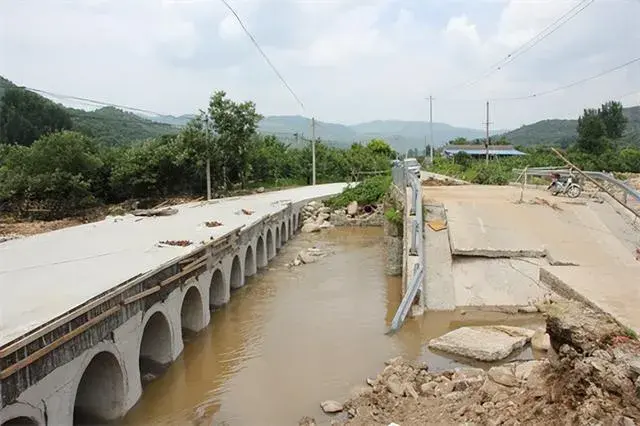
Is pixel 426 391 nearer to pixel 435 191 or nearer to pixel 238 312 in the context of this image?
pixel 238 312

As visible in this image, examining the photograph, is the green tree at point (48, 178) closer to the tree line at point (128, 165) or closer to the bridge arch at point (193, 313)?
the tree line at point (128, 165)

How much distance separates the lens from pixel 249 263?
882 inches

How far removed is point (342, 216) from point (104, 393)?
26.9 m

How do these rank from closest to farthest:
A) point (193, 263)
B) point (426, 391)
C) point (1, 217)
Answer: point (426, 391) < point (193, 263) < point (1, 217)

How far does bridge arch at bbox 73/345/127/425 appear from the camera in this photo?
10094 mm

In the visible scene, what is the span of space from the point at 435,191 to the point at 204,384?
54.6 feet

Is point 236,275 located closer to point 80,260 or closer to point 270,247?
point 270,247

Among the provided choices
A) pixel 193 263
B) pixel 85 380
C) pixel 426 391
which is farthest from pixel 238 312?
pixel 426 391

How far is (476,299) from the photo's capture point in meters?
15.5

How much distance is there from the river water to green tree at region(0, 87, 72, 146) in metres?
38.0

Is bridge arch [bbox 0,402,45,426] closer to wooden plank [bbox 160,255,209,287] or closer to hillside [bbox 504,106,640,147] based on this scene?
wooden plank [bbox 160,255,209,287]

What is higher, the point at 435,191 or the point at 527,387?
the point at 435,191

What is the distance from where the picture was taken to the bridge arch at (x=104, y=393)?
397 inches

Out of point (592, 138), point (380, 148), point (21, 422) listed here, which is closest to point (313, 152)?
point (380, 148)
